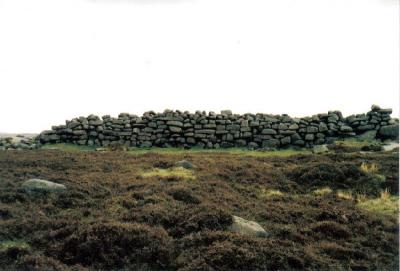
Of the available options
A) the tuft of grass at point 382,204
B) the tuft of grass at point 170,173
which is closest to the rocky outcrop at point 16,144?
the tuft of grass at point 170,173

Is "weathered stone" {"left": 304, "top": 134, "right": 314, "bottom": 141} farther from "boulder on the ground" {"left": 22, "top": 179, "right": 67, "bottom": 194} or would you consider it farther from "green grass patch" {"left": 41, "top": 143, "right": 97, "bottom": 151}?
"boulder on the ground" {"left": 22, "top": 179, "right": 67, "bottom": 194}

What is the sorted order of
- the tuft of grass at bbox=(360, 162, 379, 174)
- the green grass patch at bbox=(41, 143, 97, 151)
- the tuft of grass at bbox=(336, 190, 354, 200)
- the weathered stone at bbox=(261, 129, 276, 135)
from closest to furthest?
the tuft of grass at bbox=(336, 190, 354, 200) < the tuft of grass at bbox=(360, 162, 379, 174) < the weathered stone at bbox=(261, 129, 276, 135) < the green grass patch at bbox=(41, 143, 97, 151)

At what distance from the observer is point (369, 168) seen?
1902 centimetres

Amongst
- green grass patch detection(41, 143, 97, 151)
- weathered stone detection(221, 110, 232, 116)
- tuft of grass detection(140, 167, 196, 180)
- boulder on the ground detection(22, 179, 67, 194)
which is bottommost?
green grass patch detection(41, 143, 97, 151)

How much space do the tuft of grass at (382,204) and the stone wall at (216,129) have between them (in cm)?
→ 1369

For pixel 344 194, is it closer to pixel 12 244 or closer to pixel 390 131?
pixel 12 244

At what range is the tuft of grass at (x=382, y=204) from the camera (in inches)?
557

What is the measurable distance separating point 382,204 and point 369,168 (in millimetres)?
4334

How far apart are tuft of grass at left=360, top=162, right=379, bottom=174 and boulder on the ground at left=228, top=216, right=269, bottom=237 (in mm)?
7831

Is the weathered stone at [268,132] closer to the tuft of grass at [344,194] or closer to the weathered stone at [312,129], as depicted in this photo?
the weathered stone at [312,129]

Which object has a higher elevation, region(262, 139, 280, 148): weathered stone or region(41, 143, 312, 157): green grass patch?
region(262, 139, 280, 148): weathered stone

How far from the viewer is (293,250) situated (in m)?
10.3

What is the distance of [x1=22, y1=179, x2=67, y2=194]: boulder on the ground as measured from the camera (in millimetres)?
14993

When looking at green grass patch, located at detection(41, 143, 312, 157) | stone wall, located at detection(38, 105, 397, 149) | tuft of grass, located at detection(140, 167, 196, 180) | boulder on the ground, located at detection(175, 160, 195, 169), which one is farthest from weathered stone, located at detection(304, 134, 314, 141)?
tuft of grass, located at detection(140, 167, 196, 180)
